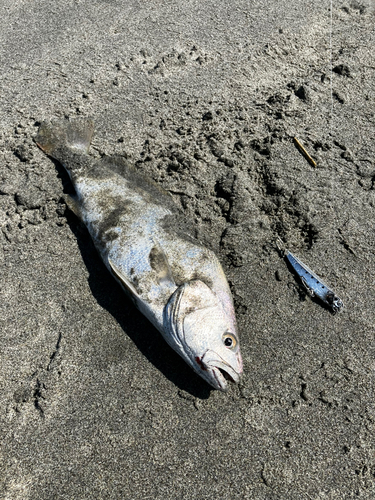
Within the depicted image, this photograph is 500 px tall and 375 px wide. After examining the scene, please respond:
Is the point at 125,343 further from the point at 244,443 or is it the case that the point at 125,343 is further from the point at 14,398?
the point at 244,443

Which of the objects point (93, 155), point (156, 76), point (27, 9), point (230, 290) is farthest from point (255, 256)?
point (27, 9)

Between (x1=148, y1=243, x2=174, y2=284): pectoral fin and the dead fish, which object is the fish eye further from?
(x1=148, y1=243, x2=174, y2=284): pectoral fin

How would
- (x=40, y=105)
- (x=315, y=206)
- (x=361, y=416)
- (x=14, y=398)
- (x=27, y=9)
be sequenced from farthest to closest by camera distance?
1. (x=27, y=9)
2. (x=40, y=105)
3. (x=315, y=206)
4. (x=14, y=398)
5. (x=361, y=416)

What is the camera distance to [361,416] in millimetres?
2916

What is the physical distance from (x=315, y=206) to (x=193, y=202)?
1.17 meters

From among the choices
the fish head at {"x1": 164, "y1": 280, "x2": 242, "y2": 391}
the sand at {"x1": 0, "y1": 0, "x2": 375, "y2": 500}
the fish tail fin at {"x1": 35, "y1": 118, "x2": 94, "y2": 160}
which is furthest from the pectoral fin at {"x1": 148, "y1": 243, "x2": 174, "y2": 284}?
the fish tail fin at {"x1": 35, "y1": 118, "x2": 94, "y2": 160}

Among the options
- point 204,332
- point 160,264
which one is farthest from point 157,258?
point 204,332

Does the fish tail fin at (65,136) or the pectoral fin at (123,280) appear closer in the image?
the pectoral fin at (123,280)

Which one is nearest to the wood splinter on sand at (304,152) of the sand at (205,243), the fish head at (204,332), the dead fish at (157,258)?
the sand at (205,243)

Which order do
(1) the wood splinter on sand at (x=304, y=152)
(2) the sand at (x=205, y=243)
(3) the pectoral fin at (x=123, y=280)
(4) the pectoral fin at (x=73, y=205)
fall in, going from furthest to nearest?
(1) the wood splinter on sand at (x=304, y=152), (4) the pectoral fin at (x=73, y=205), (3) the pectoral fin at (x=123, y=280), (2) the sand at (x=205, y=243)

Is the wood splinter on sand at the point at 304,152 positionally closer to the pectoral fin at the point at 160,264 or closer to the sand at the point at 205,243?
the sand at the point at 205,243

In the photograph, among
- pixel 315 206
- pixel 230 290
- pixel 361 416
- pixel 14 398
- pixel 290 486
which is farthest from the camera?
pixel 315 206

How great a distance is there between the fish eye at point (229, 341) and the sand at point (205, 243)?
0.27m

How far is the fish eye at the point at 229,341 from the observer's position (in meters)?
3.01
